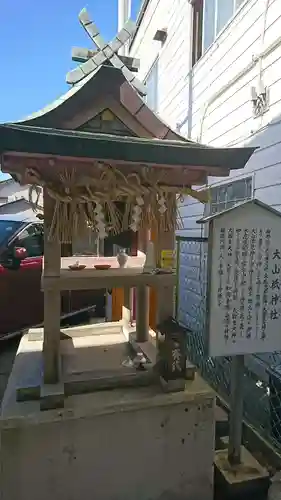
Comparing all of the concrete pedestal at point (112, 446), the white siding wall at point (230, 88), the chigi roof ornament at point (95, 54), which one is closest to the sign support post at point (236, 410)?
the concrete pedestal at point (112, 446)

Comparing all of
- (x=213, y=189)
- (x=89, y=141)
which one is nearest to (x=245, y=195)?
(x=213, y=189)

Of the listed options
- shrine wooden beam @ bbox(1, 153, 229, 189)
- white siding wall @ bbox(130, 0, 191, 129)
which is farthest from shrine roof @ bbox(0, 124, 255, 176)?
white siding wall @ bbox(130, 0, 191, 129)

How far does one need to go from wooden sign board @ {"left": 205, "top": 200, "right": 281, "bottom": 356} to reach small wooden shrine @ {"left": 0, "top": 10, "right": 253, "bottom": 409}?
43 cm

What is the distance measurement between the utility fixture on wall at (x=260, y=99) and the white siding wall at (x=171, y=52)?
2269 mm

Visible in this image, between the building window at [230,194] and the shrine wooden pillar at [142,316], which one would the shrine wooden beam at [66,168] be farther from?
the building window at [230,194]

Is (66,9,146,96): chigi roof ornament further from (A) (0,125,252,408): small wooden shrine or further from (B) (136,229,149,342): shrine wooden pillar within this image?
(B) (136,229,149,342): shrine wooden pillar

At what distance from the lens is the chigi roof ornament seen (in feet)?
10.8

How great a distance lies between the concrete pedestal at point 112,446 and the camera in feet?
8.94

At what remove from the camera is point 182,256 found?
743 centimetres

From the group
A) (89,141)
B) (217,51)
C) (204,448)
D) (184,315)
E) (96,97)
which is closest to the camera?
(89,141)

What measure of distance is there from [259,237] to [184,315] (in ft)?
14.8

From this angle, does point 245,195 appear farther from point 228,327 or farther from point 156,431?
point 156,431

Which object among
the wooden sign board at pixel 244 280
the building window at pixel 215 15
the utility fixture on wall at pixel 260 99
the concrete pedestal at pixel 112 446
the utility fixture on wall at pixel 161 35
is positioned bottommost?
the concrete pedestal at pixel 112 446

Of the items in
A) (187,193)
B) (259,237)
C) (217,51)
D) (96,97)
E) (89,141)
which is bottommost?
(259,237)
